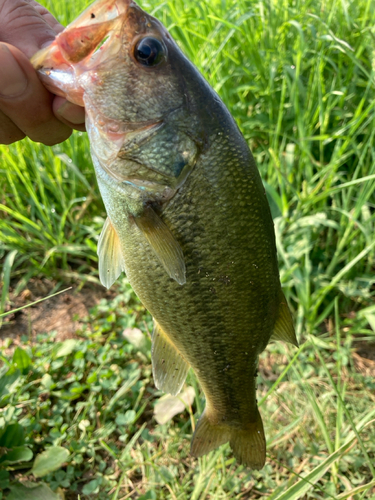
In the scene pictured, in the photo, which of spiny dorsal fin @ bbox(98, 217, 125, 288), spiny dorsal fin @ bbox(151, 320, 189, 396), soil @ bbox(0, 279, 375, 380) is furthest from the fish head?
soil @ bbox(0, 279, 375, 380)

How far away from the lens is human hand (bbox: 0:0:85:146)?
1194mm

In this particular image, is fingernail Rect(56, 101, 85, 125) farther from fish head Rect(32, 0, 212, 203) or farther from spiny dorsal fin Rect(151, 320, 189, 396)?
spiny dorsal fin Rect(151, 320, 189, 396)

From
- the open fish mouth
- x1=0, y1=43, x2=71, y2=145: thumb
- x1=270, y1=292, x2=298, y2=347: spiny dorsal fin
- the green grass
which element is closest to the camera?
the open fish mouth

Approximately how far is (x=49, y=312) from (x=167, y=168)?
1858 millimetres

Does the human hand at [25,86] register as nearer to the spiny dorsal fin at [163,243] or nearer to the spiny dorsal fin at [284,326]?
the spiny dorsal fin at [163,243]

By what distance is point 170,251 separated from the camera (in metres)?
1.16

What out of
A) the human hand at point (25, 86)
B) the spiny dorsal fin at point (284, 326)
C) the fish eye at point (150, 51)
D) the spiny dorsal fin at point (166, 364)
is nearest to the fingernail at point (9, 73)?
the human hand at point (25, 86)

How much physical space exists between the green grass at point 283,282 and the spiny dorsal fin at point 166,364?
1.51 ft

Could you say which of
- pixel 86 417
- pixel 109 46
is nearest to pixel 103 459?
pixel 86 417

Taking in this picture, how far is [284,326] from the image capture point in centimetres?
144

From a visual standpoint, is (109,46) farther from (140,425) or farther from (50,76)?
(140,425)

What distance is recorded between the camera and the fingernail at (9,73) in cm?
117

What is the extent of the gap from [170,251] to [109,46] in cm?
60

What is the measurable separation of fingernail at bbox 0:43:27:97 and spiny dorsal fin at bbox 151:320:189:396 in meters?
0.94
